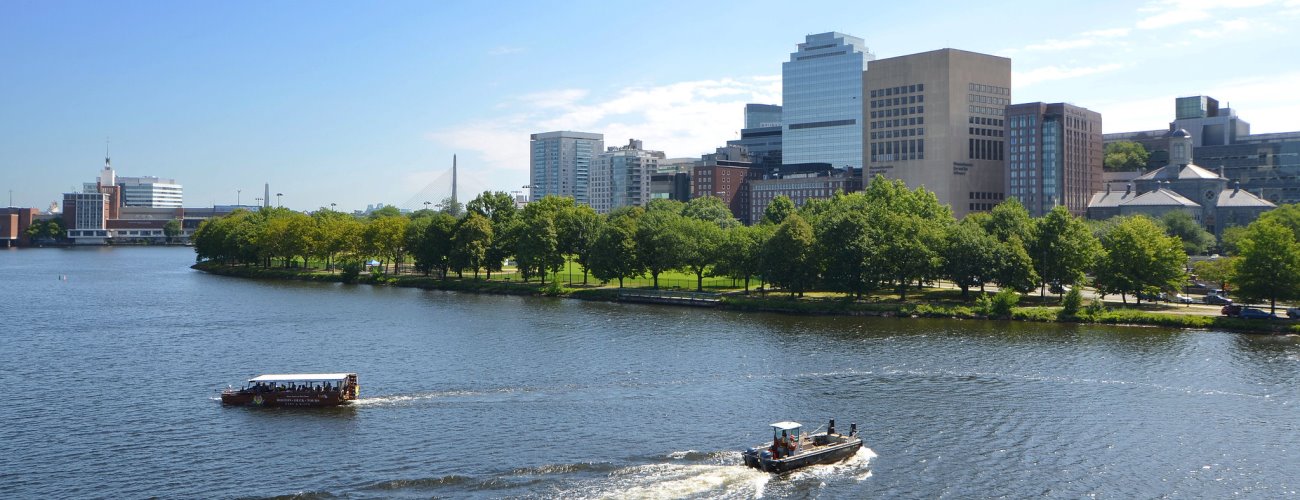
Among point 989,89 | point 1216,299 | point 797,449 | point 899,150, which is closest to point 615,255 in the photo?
point 1216,299

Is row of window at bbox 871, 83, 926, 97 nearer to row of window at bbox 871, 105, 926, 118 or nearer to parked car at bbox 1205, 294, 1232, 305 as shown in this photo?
row of window at bbox 871, 105, 926, 118

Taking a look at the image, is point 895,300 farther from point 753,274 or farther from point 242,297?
point 242,297

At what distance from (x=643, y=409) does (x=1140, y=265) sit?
Result: 189 feet

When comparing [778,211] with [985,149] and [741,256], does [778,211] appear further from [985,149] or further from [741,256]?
[985,149]

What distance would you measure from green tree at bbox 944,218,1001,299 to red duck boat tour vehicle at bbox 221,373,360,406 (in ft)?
195

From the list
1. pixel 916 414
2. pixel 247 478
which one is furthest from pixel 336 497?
pixel 916 414

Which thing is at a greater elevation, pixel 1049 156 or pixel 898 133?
pixel 898 133

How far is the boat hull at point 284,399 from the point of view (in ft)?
167

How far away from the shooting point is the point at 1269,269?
7894 cm

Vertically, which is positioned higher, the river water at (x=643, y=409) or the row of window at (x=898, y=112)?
the row of window at (x=898, y=112)

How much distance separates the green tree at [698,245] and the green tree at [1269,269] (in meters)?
49.2

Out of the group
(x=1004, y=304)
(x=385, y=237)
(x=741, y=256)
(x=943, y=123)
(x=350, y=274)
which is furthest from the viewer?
(x=943, y=123)

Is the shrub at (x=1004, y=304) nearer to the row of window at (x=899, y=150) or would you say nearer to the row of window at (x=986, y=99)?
the row of window at (x=899, y=150)

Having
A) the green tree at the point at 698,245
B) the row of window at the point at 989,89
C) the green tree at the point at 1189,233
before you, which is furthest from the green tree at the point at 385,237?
the row of window at the point at 989,89
